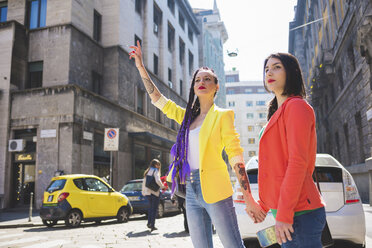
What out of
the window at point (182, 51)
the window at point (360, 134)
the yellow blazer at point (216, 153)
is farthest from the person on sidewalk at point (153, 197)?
the window at point (182, 51)

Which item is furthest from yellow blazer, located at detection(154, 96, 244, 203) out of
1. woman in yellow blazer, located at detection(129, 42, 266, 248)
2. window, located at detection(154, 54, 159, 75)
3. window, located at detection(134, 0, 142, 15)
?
window, located at detection(154, 54, 159, 75)

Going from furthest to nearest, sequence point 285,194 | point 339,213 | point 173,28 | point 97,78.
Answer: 1. point 173,28
2. point 97,78
3. point 339,213
4. point 285,194

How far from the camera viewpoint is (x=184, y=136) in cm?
285

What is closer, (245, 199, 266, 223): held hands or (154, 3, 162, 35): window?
(245, 199, 266, 223): held hands

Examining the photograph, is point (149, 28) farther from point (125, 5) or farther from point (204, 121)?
point (204, 121)

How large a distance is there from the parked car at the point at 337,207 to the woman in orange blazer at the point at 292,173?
2731 millimetres

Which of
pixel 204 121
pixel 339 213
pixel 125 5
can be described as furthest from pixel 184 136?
pixel 125 5

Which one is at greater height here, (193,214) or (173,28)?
(173,28)

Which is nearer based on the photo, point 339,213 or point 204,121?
point 204,121

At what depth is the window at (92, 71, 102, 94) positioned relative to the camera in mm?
20594

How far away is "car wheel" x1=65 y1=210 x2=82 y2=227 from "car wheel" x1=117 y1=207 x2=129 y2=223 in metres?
1.52

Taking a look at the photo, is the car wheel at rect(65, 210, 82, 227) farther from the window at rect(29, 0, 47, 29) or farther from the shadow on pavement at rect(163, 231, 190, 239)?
the window at rect(29, 0, 47, 29)

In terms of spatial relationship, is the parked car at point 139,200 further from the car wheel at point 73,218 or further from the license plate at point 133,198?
the car wheel at point 73,218

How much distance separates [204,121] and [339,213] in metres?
2.82
